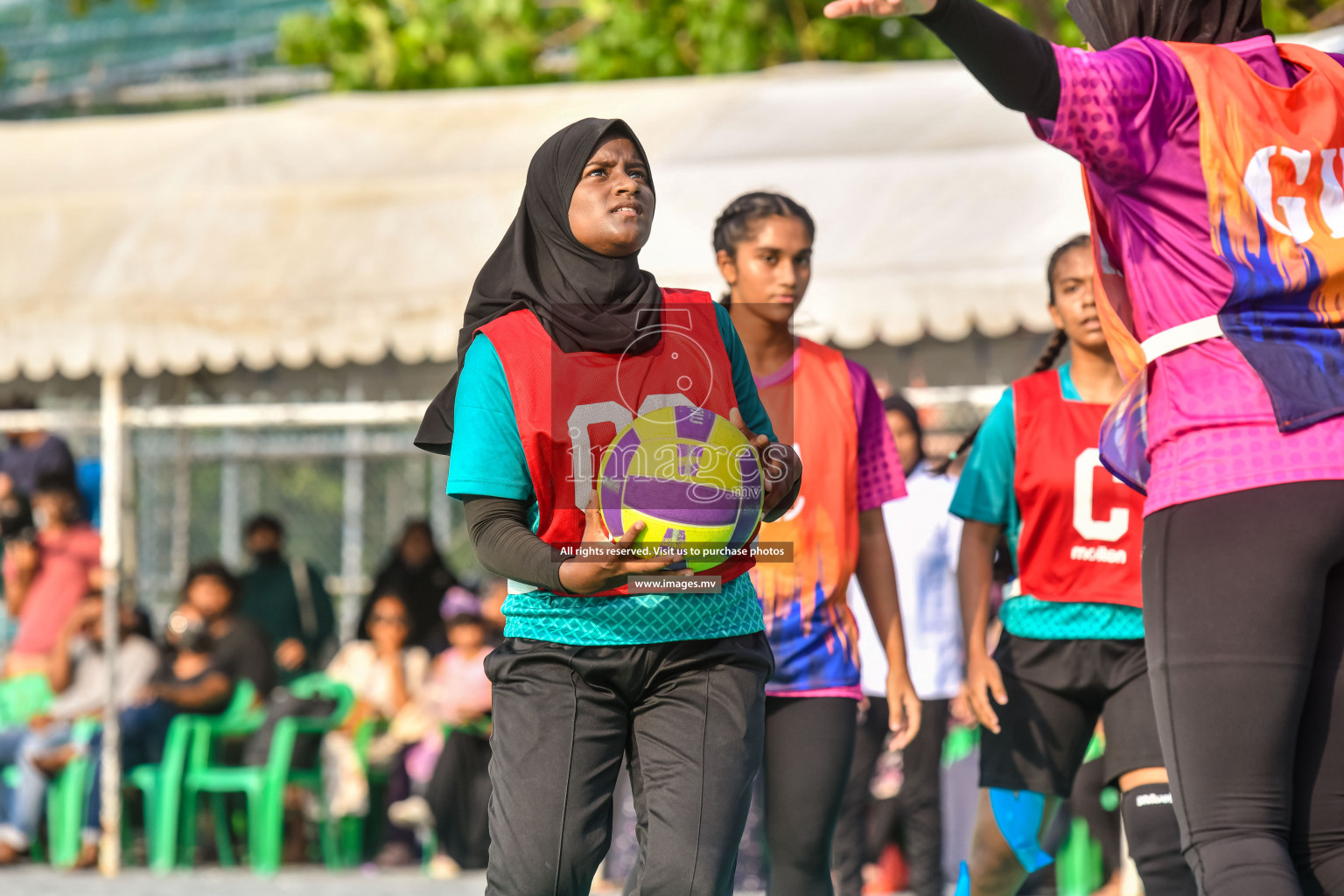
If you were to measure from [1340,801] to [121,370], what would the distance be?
22.2 feet

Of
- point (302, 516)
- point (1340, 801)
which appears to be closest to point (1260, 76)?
point (1340, 801)

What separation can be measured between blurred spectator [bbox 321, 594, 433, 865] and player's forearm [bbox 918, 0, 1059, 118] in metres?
6.43

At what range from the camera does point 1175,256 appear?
2656 millimetres

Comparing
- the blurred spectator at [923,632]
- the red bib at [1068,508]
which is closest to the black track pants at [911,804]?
the blurred spectator at [923,632]

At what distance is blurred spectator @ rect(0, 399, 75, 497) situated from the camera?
9695mm

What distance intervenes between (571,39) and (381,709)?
27.0 ft

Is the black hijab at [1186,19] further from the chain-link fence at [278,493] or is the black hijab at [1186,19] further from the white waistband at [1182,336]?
the chain-link fence at [278,493]

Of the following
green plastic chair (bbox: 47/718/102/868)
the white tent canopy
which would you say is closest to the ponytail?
the white tent canopy

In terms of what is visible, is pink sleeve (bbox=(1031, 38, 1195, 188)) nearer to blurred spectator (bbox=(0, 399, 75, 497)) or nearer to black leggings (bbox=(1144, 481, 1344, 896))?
black leggings (bbox=(1144, 481, 1344, 896))

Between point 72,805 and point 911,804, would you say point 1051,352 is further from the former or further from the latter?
point 72,805

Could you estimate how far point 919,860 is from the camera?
678 cm

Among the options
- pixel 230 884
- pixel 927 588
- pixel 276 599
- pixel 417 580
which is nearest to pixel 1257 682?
pixel 927 588

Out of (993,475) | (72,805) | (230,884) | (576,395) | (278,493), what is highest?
(576,395)

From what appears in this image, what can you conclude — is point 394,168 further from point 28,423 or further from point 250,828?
point 250,828
